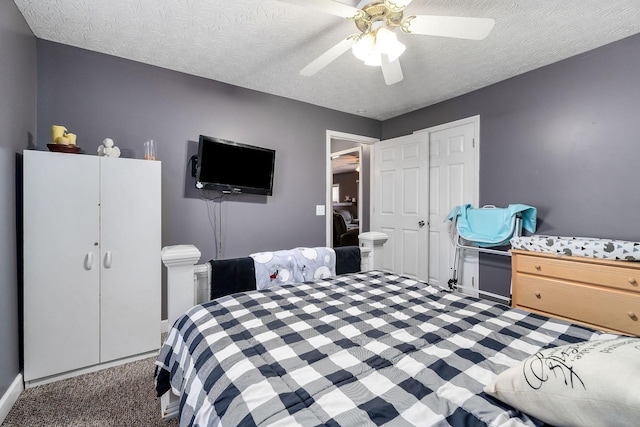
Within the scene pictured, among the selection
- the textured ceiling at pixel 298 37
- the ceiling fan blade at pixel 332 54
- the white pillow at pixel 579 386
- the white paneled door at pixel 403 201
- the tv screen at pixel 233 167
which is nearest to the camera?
the white pillow at pixel 579 386

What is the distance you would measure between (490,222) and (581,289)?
89cm

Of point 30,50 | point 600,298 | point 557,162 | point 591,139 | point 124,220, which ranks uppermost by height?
point 30,50

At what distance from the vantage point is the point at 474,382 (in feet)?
2.72

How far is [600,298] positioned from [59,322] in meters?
3.80

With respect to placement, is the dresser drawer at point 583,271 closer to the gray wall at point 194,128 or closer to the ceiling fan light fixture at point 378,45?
the ceiling fan light fixture at point 378,45

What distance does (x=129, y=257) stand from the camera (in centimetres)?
220

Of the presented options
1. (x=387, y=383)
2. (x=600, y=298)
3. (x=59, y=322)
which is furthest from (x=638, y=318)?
(x=59, y=322)

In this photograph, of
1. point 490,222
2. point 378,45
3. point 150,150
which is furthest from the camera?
point 490,222

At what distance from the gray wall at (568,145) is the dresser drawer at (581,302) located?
570mm

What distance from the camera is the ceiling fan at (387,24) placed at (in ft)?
4.76

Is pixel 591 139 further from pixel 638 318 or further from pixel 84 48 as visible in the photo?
pixel 84 48

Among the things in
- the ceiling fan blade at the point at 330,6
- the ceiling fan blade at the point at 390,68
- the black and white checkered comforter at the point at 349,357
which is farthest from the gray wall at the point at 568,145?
the ceiling fan blade at the point at 330,6

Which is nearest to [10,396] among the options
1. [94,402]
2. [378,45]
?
[94,402]

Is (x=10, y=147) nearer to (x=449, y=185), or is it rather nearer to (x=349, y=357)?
(x=349, y=357)
